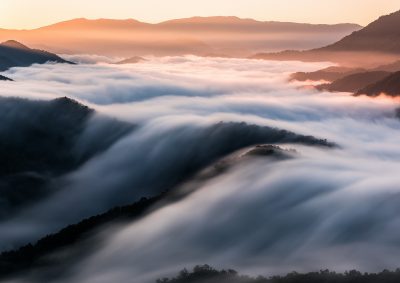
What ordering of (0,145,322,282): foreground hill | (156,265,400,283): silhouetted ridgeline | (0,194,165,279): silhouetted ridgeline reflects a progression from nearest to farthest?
(156,265,400,283): silhouetted ridgeline → (0,145,322,282): foreground hill → (0,194,165,279): silhouetted ridgeline

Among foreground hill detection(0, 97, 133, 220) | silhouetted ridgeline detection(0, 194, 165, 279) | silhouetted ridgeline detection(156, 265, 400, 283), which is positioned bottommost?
silhouetted ridgeline detection(0, 194, 165, 279)

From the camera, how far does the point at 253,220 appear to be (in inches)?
3236

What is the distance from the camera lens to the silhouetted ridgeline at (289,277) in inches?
2366

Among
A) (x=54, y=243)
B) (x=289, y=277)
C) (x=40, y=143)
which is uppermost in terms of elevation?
(x=40, y=143)

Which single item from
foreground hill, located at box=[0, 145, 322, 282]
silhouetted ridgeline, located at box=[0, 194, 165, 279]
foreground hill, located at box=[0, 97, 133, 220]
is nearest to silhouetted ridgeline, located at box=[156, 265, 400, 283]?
foreground hill, located at box=[0, 145, 322, 282]

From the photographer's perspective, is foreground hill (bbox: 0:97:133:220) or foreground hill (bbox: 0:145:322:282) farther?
foreground hill (bbox: 0:97:133:220)

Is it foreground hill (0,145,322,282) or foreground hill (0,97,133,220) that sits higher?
foreground hill (0,97,133,220)

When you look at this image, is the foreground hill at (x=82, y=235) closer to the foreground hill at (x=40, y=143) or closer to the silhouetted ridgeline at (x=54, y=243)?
the silhouetted ridgeline at (x=54, y=243)

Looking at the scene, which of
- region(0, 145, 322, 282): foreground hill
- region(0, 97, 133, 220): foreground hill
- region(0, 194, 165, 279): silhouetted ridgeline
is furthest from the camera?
region(0, 97, 133, 220): foreground hill

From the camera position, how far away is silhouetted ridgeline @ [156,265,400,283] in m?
60.1

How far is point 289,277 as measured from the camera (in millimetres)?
62406

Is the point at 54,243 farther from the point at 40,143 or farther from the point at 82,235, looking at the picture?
the point at 40,143

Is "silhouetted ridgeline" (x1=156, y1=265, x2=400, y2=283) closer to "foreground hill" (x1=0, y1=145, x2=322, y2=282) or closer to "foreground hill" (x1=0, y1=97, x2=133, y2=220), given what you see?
"foreground hill" (x1=0, y1=145, x2=322, y2=282)

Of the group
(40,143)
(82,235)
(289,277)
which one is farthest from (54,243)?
(40,143)
